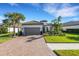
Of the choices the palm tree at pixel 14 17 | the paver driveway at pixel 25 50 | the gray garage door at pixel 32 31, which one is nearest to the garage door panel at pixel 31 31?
the gray garage door at pixel 32 31

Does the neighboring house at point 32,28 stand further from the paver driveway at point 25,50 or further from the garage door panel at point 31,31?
the paver driveway at point 25,50

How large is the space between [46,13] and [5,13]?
6769 mm

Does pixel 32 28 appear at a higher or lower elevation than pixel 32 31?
higher

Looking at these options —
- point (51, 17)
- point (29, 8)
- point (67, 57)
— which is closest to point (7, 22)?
point (29, 8)

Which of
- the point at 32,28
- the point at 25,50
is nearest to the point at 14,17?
the point at 32,28

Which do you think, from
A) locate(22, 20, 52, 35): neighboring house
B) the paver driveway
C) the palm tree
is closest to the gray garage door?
locate(22, 20, 52, 35): neighboring house

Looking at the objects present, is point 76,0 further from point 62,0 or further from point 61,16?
point 61,16

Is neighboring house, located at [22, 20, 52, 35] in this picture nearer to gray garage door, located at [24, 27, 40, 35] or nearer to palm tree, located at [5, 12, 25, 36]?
gray garage door, located at [24, 27, 40, 35]

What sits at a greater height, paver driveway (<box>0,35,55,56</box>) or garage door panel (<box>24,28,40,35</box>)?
garage door panel (<box>24,28,40,35</box>)

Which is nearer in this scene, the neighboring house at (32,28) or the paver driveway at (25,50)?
the paver driveway at (25,50)

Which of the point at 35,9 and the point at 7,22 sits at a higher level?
the point at 35,9

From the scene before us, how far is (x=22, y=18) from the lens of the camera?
29.0 m

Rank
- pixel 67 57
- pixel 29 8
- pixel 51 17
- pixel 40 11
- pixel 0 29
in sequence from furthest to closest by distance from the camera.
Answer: pixel 0 29 → pixel 51 17 → pixel 40 11 → pixel 29 8 → pixel 67 57

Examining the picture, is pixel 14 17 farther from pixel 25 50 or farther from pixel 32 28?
pixel 25 50
